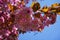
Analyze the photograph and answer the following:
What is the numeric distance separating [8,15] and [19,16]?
0.08 ft

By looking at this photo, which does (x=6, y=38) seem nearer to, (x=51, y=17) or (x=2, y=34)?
(x=2, y=34)

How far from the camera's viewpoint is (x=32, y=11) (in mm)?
315

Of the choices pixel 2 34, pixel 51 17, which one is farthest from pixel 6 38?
pixel 51 17

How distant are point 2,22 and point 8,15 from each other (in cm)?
2

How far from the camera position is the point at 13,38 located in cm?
42

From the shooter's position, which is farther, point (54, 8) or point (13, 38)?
point (13, 38)

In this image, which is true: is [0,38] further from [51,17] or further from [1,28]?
[51,17]

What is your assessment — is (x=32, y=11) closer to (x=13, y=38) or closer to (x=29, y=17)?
(x=29, y=17)

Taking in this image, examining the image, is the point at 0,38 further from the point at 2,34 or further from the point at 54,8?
the point at 54,8

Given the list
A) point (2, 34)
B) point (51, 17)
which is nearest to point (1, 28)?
point (2, 34)

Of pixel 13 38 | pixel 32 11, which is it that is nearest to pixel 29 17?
pixel 32 11

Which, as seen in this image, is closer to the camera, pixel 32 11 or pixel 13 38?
pixel 32 11

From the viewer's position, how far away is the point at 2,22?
1.12ft

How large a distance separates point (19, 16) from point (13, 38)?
0.11 meters
